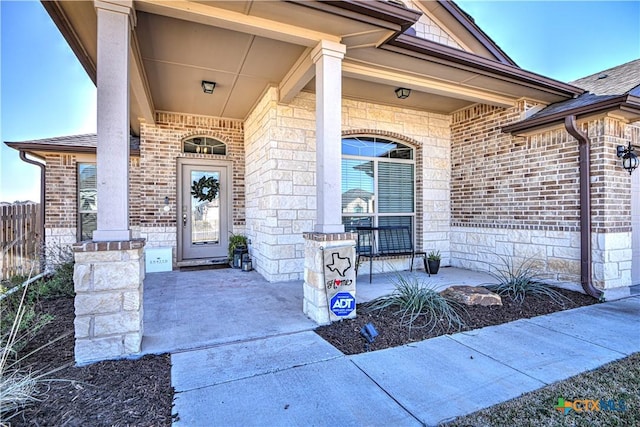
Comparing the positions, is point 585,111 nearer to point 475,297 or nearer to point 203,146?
point 475,297

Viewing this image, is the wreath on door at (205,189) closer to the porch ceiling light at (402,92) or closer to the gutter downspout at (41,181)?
the gutter downspout at (41,181)

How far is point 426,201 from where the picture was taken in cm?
625

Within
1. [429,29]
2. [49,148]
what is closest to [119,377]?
[49,148]

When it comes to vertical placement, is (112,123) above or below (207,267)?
above

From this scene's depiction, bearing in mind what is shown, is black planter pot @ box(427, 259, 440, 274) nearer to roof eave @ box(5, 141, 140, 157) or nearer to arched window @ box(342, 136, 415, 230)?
arched window @ box(342, 136, 415, 230)

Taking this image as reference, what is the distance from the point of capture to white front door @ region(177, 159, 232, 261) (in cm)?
671

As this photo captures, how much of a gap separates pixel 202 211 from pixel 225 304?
3.46 metres

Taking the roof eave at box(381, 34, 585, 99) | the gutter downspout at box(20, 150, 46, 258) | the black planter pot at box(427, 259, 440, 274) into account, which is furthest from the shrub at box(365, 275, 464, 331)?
the gutter downspout at box(20, 150, 46, 258)

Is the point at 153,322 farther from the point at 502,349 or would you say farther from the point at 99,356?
the point at 502,349

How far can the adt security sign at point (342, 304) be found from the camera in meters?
3.26

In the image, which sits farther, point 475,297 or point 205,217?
point 205,217

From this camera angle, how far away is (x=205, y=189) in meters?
6.85

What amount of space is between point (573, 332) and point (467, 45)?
485 centimetres

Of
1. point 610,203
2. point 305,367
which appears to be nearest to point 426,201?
point 610,203
